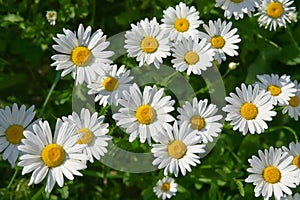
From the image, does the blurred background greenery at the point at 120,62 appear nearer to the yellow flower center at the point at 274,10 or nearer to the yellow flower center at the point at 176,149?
the yellow flower center at the point at 274,10

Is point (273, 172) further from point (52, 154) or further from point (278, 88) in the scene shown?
point (52, 154)

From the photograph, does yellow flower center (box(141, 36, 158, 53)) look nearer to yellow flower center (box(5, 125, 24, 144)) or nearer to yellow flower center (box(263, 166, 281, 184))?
yellow flower center (box(5, 125, 24, 144))

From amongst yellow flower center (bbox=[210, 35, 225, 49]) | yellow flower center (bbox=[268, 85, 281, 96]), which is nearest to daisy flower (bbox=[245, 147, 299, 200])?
yellow flower center (bbox=[268, 85, 281, 96])

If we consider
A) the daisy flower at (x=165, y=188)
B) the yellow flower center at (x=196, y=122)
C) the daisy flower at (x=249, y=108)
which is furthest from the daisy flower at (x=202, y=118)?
the daisy flower at (x=165, y=188)

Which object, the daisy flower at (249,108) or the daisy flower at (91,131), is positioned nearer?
the daisy flower at (91,131)

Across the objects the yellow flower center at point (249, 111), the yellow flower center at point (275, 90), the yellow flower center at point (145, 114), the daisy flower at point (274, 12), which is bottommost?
the yellow flower center at point (145, 114)

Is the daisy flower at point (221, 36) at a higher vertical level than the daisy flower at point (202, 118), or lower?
higher
